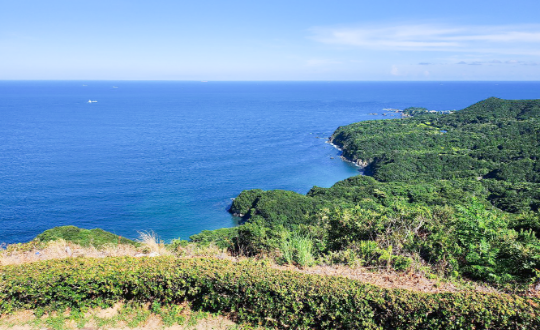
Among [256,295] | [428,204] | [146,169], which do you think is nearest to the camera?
[256,295]

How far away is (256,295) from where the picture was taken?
7672 mm

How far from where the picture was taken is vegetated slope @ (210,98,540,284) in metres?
9.91

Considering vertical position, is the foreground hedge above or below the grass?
above

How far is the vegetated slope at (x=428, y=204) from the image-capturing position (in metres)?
9.91

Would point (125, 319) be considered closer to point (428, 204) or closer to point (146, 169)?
point (428, 204)

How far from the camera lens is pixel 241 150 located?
80375 millimetres

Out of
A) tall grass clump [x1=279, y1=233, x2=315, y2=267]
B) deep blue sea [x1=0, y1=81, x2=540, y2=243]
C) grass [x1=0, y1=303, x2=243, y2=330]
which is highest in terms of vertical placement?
tall grass clump [x1=279, y1=233, x2=315, y2=267]

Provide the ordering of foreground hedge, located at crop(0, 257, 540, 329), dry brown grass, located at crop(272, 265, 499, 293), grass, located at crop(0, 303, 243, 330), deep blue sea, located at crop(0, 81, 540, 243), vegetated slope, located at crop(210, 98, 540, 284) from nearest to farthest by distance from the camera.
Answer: foreground hedge, located at crop(0, 257, 540, 329) → grass, located at crop(0, 303, 243, 330) → dry brown grass, located at crop(272, 265, 499, 293) → vegetated slope, located at crop(210, 98, 540, 284) → deep blue sea, located at crop(0, 81, 540, 243)

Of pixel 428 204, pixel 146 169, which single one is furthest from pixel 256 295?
pixel 146 169

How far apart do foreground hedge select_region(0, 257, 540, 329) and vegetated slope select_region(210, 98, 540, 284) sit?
2456 millimetres

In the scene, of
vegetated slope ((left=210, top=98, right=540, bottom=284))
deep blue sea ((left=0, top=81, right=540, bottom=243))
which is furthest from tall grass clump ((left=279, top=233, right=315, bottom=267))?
deep blue sea ((left=0, top=81, right=540, bottom=243))

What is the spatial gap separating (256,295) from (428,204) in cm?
3571

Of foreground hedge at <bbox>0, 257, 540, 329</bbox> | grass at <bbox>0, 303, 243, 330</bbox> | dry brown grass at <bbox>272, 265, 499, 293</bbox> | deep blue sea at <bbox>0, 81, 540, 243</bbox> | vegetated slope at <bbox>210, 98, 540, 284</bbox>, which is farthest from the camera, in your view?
deep blue sea at <bbox>0, 81, 540, 243</bbox>

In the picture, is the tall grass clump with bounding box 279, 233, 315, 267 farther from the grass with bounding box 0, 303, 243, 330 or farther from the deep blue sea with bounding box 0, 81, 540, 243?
the deep blue sea with bounding box 0, 81, 540, 243
